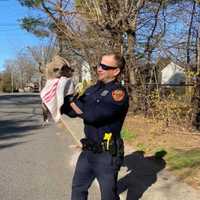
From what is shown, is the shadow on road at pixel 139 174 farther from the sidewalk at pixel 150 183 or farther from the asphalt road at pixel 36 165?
the asphalt road at pixel 36 165

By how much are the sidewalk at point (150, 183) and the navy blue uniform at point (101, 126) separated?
195cm

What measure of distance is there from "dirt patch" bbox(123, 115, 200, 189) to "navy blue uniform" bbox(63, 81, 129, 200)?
2.96 meters

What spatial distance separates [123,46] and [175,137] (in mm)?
5952

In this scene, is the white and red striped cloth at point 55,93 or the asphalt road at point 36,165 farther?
the asphalt road at point 36,165

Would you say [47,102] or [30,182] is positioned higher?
[47,102]

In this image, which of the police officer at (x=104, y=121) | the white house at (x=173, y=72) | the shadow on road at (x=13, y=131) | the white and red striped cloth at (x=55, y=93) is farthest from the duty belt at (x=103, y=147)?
the shadow on road at (x=13, y=131)

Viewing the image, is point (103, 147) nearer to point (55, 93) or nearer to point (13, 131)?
point (55, 93)

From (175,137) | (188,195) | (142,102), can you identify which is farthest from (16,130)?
(188,195)

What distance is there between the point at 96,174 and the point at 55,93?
89 centimetres

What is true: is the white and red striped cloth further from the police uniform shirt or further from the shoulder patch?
the shoulder patch

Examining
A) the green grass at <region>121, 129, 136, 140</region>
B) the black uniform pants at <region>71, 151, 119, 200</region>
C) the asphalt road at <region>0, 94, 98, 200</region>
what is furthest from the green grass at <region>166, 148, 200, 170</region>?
the black uniform pants at <region>71, 151, 119, 200</region>

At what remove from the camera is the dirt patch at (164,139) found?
305 inches

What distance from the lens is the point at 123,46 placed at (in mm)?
16594

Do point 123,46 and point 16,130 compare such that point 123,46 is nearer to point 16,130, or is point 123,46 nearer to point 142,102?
point 142,102
